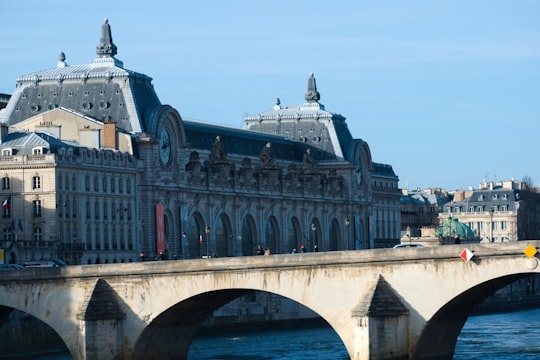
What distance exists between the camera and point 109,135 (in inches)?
5645

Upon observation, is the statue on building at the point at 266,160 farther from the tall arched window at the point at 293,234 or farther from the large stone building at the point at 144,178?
the tall arched window at the point at 293,234

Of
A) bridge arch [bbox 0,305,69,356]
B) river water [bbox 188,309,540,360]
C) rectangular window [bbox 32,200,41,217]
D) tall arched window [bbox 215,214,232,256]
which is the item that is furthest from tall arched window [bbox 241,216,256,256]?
bridge arch [bbox 0,305,69,356]

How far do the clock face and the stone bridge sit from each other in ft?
181

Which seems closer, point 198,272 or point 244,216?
point 198,272

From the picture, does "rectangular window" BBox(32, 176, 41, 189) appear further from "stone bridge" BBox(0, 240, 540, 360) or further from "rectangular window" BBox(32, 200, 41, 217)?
"stone bridge" BBox(0, 240, 540, 360)

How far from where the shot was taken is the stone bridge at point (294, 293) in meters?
80.3

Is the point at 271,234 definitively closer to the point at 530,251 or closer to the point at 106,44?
the point at 106,44

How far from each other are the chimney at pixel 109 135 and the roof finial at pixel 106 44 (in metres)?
13.2

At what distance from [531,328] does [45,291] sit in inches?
2190

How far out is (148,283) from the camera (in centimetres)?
8775

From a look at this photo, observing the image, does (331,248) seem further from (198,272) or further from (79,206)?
(198,272)

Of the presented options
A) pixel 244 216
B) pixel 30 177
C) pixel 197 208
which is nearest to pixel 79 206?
pixel 30 177

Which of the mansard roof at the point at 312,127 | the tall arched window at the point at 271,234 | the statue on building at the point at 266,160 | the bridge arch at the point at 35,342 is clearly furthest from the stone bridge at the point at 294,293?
the mansard roof at the point at 312,127

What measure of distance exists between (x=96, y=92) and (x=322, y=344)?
124 feet
